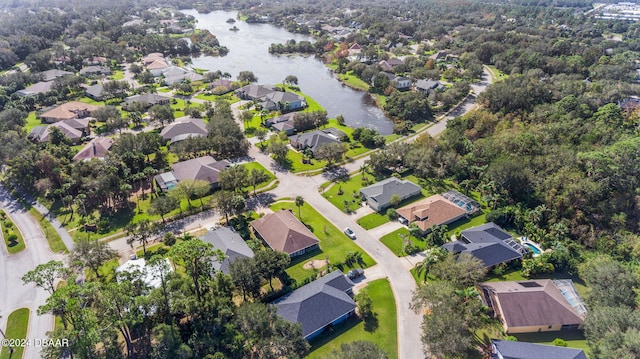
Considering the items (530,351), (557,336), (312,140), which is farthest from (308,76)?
(530,351)

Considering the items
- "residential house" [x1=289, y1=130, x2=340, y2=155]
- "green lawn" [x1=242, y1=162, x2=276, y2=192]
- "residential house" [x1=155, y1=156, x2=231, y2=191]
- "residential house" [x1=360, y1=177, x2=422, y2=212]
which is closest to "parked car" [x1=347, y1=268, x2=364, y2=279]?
"residential house" [x1=360, y1=177, x2=422, y2=212]

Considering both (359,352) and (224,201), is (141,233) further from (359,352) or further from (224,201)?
(359,352)

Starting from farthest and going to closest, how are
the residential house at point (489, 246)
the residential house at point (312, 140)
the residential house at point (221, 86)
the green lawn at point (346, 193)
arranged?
the residential house at point (221, 86)
the residential house at point (312, 140)
the green lawn at point (346, 193)
the residential house at point (489, 246)

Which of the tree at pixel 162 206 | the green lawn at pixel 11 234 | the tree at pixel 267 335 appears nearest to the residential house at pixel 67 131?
the green lawn at pixel 11 234

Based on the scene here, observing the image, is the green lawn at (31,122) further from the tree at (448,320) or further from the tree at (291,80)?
the tree at (448,320)

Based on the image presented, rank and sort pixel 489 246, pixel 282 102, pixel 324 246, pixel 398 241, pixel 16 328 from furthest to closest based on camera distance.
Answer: pixel 282 102
pixel 398 241
pixel 324 246
pixel 489 246
pixel 16 328

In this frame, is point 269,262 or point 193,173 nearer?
point 269,262

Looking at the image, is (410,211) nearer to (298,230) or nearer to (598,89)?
(298,230)

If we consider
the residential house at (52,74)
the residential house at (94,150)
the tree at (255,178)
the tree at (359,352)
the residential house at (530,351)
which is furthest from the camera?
the residential house at (52,74)
